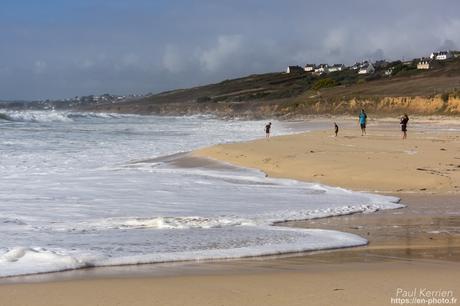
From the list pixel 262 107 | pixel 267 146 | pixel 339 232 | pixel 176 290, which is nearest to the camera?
pixel 176 290

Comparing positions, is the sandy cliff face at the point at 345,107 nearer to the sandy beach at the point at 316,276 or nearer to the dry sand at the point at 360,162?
the dry sand at the point at 360,162

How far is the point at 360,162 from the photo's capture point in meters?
17.1

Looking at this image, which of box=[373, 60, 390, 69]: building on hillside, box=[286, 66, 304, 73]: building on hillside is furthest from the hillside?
box=[286, 66, 304, 73]: building on hillside

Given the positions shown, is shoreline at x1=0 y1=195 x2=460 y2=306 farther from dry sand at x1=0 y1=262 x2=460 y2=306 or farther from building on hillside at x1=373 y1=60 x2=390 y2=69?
building on hillside at x1=373 y1=60 x2=390 y2=69

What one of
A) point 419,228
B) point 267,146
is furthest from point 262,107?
point 419,228

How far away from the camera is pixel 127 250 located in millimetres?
7395

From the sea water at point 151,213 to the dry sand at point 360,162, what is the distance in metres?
1.11

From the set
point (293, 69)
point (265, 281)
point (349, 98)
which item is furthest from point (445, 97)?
point (293, 69)

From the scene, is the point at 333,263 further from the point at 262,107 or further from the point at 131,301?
the point at 262,107

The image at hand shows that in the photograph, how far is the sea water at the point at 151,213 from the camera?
23.7ft

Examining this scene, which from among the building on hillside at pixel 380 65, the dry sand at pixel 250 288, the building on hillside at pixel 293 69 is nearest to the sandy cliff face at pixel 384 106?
the dry sand at pixel 250 288

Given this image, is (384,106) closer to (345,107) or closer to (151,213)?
(345,107)

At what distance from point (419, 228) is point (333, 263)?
2.86m

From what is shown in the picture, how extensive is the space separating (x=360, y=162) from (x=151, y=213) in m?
8.33
